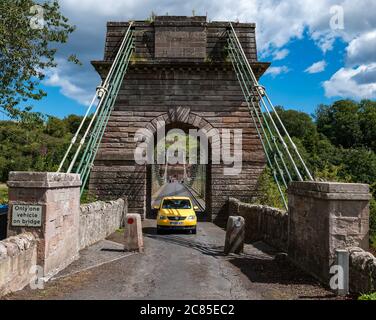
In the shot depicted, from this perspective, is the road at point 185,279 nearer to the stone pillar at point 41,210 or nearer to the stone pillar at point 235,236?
the stone pillar at point 235,236

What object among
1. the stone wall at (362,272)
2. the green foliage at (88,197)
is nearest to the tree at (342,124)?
the green foliage at (88,197)

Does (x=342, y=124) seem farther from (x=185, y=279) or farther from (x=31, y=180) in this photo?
(x=31, y=180)

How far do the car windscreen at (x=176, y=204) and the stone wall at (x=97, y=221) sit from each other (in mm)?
1753

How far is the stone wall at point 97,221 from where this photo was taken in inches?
393

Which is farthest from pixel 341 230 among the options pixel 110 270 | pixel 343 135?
pixel 343 135

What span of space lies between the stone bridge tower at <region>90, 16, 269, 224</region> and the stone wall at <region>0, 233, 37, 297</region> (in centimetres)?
1184

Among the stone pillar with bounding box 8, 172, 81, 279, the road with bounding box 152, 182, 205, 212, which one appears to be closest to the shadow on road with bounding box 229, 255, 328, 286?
the stone pillar with bounding box 8, 172, 81, 279

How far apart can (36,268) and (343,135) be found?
57419 millimetres

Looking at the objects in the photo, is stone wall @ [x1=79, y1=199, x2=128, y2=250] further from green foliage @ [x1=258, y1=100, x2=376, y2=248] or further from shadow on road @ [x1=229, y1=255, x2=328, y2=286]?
green foliage @ [x1=258, y1=100, x2=376, y2=248]

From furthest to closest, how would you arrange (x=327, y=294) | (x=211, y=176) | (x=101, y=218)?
1. (x=211, y=176)
2. (x=101, y=218)
3. (x=327, y=294)

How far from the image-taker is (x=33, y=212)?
268 inches

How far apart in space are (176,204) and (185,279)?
7267 millimetres
